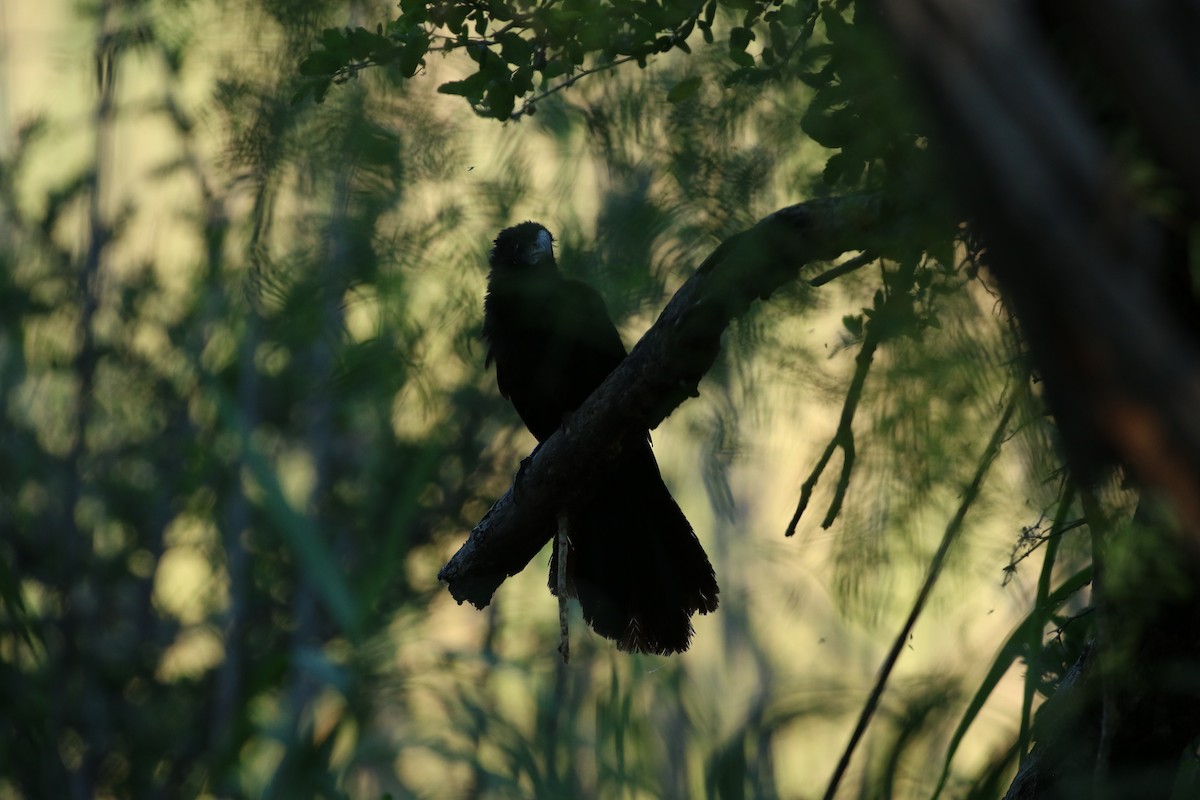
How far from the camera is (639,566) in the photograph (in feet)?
11.4

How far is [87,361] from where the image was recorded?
6895 mm

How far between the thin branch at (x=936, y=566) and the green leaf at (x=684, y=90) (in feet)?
2.02

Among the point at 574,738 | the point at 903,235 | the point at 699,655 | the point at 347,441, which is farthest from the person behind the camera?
the point at 699,655

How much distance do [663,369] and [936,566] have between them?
0.63m

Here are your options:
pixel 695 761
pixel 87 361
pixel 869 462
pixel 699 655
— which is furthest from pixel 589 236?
pixel 699 655

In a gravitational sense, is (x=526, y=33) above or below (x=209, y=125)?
above

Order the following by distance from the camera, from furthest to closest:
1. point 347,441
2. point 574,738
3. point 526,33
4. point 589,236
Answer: point 347,441, point 574,738, point 526,33, point 589,236

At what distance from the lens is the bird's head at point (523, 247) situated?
155 inches

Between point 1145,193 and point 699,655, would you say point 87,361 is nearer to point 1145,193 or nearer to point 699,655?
point 699,655

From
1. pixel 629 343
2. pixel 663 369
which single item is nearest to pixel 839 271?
pixel 663 369

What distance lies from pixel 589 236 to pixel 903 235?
1.56 ft

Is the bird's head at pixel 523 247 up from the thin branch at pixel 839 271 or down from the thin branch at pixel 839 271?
up

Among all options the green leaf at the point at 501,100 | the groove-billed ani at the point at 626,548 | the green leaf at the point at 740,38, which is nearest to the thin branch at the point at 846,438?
the green leaf at the point at 740,38

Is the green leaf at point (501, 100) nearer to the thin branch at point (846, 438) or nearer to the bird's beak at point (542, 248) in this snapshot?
the thin branch at point (846, 438)
